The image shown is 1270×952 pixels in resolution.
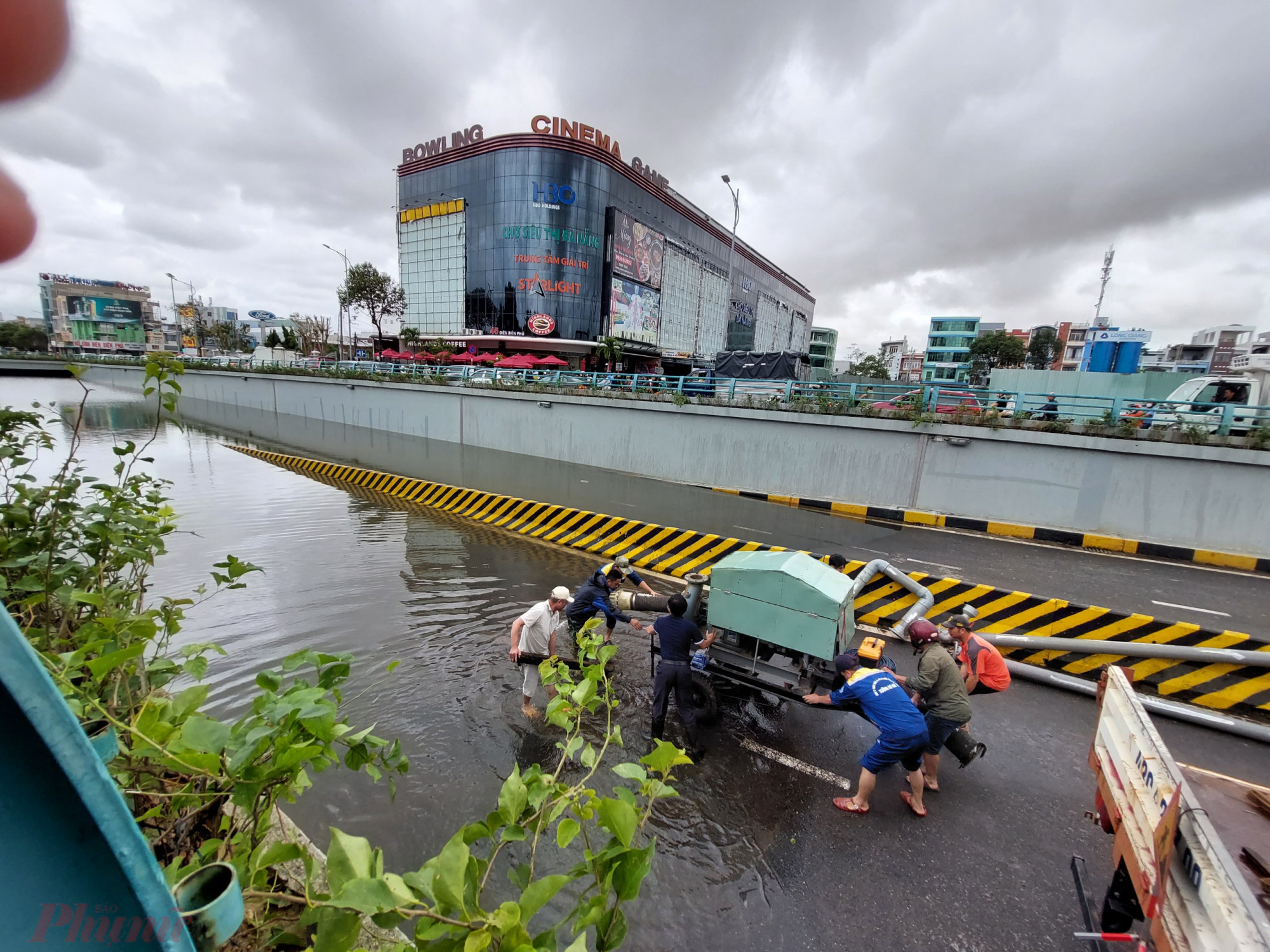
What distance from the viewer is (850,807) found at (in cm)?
436

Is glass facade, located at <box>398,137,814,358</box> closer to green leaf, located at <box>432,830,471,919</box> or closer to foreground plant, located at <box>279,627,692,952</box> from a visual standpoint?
foreground plant, located at <box>279,627,692,952</box>

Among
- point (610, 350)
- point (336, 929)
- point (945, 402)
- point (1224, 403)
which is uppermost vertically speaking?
point (610, 350)

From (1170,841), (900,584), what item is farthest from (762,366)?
(1170,841)

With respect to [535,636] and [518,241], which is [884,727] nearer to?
[535,636]

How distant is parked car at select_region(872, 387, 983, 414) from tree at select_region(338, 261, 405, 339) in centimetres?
4959

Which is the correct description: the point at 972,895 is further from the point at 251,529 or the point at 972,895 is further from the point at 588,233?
the point at 588,233

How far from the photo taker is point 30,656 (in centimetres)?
56

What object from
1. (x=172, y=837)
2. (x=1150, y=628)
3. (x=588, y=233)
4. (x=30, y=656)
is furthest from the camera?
(x=588, y=233)

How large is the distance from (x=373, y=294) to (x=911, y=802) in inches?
A: 2229

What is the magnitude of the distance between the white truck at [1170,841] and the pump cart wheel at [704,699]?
9.44ft

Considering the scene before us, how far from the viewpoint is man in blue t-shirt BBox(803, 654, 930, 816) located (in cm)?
414

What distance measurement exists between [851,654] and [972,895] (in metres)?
1.73

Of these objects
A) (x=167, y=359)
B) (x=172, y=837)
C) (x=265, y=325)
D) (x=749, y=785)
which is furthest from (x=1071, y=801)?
(x=265, y=325)

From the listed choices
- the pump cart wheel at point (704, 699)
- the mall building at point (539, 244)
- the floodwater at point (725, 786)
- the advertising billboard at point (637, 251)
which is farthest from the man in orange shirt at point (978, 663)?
A: the advertising billboard at point (637, 251)
